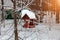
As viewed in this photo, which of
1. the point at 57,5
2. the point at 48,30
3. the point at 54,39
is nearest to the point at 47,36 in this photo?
the point at 54,39

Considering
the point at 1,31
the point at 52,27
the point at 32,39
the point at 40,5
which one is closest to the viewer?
the point at 32,39

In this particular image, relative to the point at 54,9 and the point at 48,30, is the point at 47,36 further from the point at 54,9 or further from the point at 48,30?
the point at 54,9

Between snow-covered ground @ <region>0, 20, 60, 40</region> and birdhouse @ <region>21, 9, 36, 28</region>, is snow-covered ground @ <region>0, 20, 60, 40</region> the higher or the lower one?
the lower one

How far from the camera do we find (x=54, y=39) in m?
4.14

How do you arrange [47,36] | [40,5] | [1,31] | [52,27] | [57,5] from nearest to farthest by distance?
[47,36]
[1,31]
[52,27]
[57,5]
[40,5]

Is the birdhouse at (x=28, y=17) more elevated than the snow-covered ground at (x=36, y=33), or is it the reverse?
the birdhouse at (x=28, y=17)

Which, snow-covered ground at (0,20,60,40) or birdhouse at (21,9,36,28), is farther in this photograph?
birdhouse at (21,9,36,28)

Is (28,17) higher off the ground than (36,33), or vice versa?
(28,17)

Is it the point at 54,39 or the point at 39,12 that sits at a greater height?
the point at 39,12

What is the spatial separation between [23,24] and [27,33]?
3.09ft

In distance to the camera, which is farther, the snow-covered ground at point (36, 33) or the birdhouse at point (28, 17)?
the birdhouse at point (28, 17)

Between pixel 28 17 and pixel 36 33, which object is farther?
pixel 28 17

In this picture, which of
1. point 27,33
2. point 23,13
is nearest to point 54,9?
point 23,13

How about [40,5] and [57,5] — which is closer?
[57,5]
